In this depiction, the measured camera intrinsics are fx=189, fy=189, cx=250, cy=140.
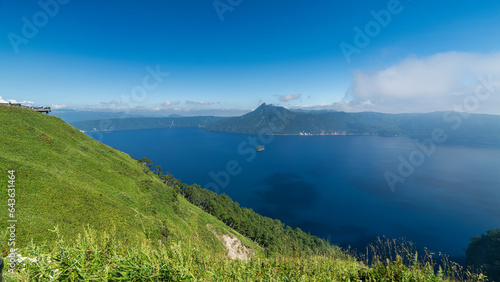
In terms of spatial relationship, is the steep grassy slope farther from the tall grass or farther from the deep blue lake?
the deep blue lake

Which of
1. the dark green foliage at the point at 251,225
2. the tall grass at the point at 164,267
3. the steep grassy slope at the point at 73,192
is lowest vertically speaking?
the dark green foliage at the point at 251,225

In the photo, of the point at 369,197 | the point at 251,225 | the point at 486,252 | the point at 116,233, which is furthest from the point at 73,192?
the point at 369,197

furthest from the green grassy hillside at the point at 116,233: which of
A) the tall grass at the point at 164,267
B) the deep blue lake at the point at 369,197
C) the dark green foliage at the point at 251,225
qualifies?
the deep blue lake at the point at 369,197

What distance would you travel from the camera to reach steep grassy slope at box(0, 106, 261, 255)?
21562 millimetres

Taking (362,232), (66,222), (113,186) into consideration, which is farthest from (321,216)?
(66,222)

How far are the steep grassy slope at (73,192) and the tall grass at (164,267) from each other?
17.4 feet

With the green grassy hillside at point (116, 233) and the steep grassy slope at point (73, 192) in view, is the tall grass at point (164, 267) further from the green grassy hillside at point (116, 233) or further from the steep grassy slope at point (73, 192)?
the steep grassy slope at point (73, 192)

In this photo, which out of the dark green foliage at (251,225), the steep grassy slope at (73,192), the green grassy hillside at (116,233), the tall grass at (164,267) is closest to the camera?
the tall grass at (164,267)

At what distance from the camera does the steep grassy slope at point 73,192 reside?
21562 mm

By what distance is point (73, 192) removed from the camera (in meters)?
27.3

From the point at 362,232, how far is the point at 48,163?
114308mm

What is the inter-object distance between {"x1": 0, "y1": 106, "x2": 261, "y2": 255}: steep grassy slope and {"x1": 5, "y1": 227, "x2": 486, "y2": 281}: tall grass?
5.31 metres

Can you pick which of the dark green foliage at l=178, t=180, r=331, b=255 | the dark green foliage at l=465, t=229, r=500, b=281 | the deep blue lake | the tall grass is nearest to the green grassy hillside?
the tall grass

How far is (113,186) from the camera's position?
37531 millimetres
